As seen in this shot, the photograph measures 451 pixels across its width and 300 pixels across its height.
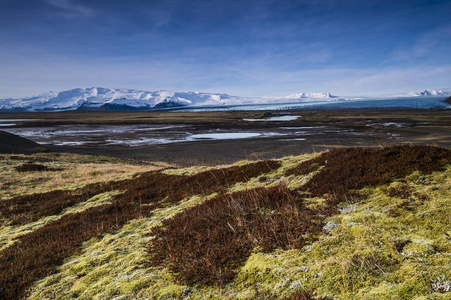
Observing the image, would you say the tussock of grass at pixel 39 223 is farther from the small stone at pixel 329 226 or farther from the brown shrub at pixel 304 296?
the small stone at pixel 329 226

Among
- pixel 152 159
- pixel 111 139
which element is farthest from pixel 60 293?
pixel 111 139

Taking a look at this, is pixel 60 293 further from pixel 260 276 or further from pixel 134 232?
pixel 260 276

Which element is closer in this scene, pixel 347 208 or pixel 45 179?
pixel 347 208

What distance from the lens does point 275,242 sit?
581 cm

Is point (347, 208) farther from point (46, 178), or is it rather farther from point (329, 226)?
point (46, 178)

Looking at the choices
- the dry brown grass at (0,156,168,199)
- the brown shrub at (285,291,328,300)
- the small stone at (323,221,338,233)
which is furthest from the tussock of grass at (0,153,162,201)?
the brown shrub at (285,291,328,300)

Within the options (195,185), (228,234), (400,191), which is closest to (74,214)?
(195,185)

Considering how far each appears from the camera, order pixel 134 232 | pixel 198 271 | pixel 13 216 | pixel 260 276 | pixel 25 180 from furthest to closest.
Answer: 1. pixel 25 180
2. pixel 13 216
3. pixel 134 232
4. pixel 198 271
5. pixel 260 276

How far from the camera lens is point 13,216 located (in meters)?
13.1

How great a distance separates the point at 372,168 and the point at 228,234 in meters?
5.42

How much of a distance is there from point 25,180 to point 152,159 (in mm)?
24229

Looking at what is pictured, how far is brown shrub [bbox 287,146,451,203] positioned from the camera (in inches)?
312

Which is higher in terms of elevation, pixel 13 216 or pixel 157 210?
pixel 157 210

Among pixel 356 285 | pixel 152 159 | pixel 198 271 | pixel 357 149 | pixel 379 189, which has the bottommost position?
pixel 152 159
